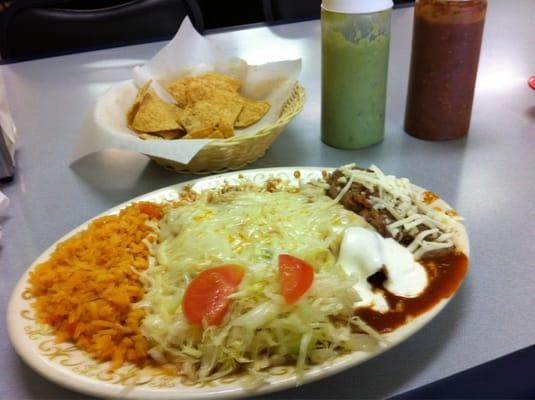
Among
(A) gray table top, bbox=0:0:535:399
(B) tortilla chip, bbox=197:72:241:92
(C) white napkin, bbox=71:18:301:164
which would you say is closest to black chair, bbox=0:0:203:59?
(A) gray table top, bbox=0:0:535:399

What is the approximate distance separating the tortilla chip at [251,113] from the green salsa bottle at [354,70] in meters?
0.16

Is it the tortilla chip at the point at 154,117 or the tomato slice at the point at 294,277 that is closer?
the tomato slice at the point at 294,277

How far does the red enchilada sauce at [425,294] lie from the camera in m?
Answer: 0.69

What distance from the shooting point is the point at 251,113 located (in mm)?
1271

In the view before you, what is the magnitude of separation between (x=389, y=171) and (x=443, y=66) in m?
0.29

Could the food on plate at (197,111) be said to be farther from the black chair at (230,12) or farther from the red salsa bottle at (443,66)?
the black chair at (230,12)

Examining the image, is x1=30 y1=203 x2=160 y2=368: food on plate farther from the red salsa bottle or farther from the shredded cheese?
the red salsa bottle

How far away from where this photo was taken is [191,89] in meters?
1.32

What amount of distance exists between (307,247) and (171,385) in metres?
0.29

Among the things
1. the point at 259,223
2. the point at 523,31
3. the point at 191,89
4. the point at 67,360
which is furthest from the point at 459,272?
the point at 523,31

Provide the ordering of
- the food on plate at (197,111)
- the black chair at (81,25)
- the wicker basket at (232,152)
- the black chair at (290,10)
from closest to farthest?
1. the wicker basket at (232,152)
2. the food on plate at (197,111)
3. the black chair at (81,25)
4. the black chair at (290,10)

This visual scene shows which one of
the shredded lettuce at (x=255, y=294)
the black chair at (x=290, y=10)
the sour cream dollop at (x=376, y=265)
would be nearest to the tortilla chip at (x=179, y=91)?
the shredded lettuce at (x=255, y=294)

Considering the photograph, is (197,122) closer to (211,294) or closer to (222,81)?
(222,81)

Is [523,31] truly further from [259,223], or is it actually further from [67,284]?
[67,284]
